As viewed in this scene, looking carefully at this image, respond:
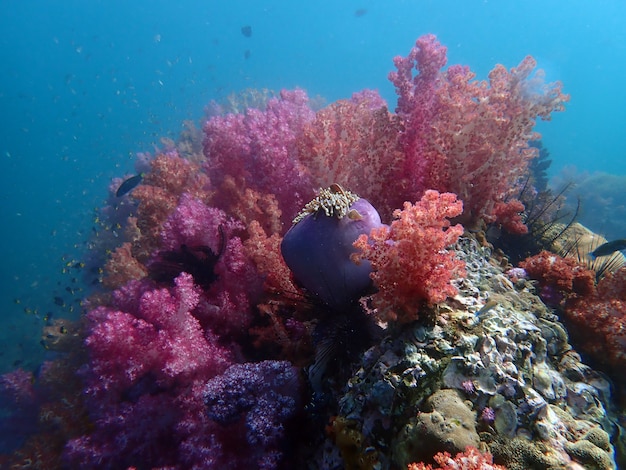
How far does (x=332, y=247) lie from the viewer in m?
2.88

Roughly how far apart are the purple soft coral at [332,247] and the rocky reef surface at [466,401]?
608 millimetres

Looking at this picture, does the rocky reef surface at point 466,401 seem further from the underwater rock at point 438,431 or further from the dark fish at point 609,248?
the dark fish at point 609,248

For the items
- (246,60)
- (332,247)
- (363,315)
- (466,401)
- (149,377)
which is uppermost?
(246,60)

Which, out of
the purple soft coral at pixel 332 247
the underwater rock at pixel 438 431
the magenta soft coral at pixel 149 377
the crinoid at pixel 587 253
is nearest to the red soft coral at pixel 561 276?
the crinoid at pixel 587 253

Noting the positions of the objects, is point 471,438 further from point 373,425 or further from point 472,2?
point 472,2

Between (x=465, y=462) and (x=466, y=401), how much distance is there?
49cm

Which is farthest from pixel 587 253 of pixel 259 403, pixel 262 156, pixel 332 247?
pixel 259 403

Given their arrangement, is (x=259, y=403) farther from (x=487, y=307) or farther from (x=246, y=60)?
(x=246, y=60)

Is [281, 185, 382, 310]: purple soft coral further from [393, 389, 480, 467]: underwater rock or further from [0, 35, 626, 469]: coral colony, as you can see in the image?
[393, 389, 480, 467]: underwater rock

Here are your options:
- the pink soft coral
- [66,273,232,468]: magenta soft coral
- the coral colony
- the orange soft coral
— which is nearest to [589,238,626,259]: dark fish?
the coral colony

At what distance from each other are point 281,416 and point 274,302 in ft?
4.29

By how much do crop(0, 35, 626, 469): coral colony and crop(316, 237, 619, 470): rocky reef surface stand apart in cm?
1

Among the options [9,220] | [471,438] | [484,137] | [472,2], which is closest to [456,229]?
[471,438]

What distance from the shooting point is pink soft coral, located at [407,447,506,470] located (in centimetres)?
174
